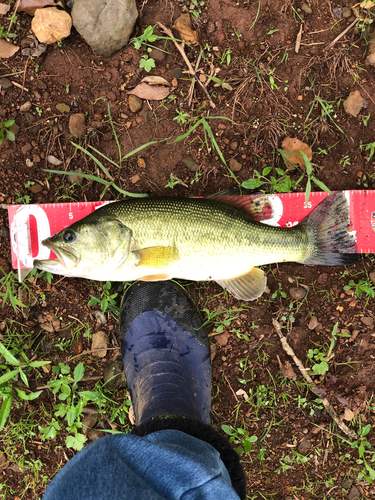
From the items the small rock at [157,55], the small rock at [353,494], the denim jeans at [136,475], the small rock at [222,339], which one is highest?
the small rock at [157,55]

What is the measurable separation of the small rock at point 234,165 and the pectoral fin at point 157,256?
3.32ft

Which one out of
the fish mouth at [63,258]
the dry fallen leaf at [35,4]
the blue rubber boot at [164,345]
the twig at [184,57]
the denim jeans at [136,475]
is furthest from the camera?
the twig at [184,57]

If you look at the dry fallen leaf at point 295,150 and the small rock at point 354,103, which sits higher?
the small rock at point 354,103

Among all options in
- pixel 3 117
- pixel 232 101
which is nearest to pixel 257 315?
pixel 232 101

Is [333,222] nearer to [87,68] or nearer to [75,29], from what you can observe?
[87,68]

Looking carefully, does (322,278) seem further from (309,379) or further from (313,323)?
(309,379)

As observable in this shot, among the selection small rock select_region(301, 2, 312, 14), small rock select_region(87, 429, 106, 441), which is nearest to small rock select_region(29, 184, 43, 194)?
small rock select_region(87, 429, 106, 441)

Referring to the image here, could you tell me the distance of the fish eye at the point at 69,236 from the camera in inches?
108

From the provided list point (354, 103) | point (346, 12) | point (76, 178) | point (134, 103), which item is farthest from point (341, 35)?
point (76, 178)

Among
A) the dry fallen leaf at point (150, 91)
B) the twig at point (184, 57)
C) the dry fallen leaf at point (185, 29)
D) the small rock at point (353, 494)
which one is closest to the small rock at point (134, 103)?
the dry fallen leaf at point (150, 91)

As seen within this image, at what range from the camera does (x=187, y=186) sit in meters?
3.25

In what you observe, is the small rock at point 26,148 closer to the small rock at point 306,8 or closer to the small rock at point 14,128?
the small rock at point 14,128

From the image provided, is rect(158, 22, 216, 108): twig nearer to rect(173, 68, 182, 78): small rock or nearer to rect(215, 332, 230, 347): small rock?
rect(173, 68, 182, 78): small rock

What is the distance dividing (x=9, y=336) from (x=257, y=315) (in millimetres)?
2303
